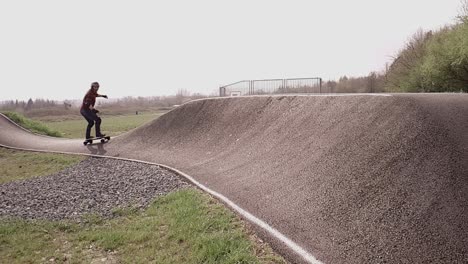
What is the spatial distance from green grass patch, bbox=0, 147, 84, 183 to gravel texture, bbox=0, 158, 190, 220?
1277 millimetres

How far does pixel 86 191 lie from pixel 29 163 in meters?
7.30

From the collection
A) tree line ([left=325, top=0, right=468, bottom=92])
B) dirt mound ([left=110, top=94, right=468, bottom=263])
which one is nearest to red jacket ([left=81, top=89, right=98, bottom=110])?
dirt mound ([left=110, top=94, right=468, bottom=263])

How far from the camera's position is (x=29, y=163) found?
1505cm

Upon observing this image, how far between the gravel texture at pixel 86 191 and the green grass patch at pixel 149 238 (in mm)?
595

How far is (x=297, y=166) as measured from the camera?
25.5ft

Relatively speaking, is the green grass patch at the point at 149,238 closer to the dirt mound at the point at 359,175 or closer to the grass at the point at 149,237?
the grass at the point at 149,237

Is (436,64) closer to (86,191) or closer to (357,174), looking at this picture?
(357,174)

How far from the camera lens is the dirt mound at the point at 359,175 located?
183 inches

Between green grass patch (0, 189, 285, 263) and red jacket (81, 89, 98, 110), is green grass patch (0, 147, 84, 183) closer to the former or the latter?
red jacket (81, 89, 98, 110)

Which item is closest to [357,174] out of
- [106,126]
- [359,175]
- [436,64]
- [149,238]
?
[359,175]

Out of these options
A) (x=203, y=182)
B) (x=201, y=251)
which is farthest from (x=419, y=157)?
(x=203, y=182)

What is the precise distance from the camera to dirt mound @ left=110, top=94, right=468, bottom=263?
4.66 metres

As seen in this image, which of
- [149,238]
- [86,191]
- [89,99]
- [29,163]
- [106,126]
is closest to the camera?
[149,238]

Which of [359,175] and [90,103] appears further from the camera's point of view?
[90,103]
